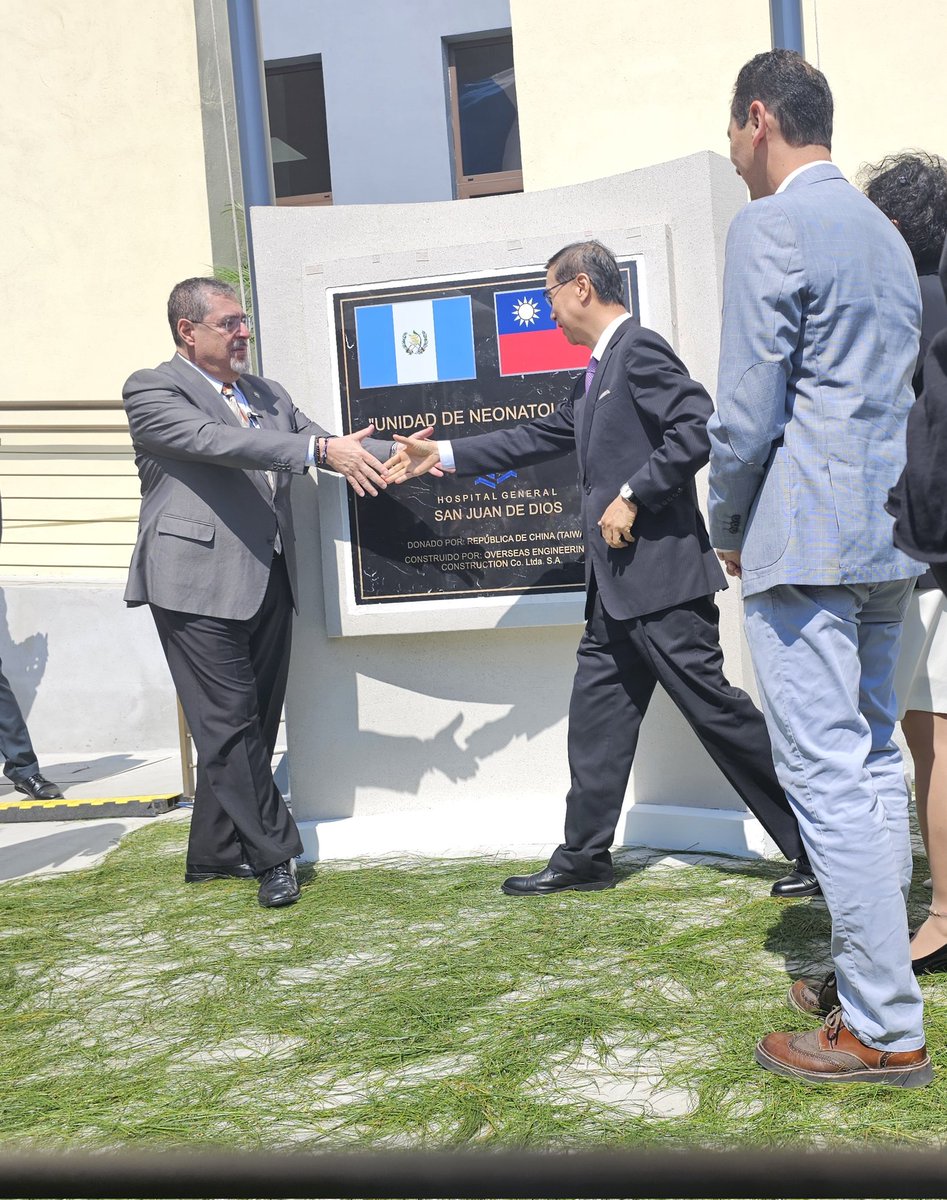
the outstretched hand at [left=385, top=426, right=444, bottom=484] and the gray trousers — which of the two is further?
the outstretched hand at [left=385, top=426, right=444, bottom=484]

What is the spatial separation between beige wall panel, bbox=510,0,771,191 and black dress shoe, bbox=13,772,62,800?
4164mm

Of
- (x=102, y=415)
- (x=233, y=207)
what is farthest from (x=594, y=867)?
(x=233, y=207)

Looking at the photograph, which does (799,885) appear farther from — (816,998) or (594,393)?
(594,393)

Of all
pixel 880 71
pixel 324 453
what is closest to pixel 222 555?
pixel 324 453

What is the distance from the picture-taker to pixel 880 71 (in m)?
6.55

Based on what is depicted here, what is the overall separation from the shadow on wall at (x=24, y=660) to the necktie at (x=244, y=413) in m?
4.72

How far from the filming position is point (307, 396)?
4.56 meters

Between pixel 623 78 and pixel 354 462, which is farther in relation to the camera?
pixel 623 78

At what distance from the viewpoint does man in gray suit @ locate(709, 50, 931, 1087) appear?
229 cm

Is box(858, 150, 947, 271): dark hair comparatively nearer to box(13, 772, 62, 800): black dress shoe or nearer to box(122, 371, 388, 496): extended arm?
box(122, 371, 388, 496): extended arm

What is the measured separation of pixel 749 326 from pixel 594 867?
1.92 metres

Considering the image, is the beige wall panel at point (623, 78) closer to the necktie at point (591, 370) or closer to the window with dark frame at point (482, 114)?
the necktie at point (591, 370)

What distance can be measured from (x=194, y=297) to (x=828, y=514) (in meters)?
2.53

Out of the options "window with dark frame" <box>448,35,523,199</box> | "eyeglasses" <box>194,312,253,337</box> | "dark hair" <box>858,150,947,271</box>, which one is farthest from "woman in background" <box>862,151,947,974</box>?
"window with dark frame" <box>448,35,523,199</box>
